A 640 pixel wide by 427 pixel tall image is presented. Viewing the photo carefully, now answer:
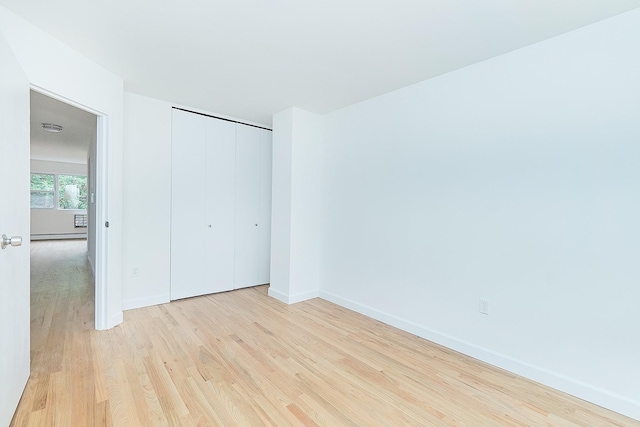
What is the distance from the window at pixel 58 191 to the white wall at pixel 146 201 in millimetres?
7960

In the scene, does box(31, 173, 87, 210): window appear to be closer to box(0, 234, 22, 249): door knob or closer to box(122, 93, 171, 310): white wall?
box(122, 93, 171, 310): white wall

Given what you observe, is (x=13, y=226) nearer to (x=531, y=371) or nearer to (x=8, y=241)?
(x=8, y=241)

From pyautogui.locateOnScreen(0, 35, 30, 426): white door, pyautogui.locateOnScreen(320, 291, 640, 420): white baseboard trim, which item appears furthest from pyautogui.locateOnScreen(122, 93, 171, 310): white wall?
pyautogui.locateOnScreen(320, 291, 640, 420): white baseboard trim

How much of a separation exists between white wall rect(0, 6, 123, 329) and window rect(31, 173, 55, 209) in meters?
8.37

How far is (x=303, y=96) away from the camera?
3162 mm

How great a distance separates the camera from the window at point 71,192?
29.1 feet

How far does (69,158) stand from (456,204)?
10242 millimetres

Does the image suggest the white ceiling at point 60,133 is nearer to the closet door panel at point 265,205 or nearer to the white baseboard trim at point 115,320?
the closet door panel at point 265,205

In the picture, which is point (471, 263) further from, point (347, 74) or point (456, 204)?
point (347, 74)

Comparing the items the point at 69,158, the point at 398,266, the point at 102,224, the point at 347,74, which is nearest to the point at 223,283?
the point at 102,224

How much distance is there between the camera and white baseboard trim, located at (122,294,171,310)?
3.16 m

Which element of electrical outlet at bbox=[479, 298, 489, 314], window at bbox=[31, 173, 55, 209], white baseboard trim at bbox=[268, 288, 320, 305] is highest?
window at bbox=[31, 173, 55, 209]

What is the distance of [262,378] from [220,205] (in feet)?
7.89

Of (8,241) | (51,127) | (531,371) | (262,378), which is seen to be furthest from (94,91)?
(531,371)
